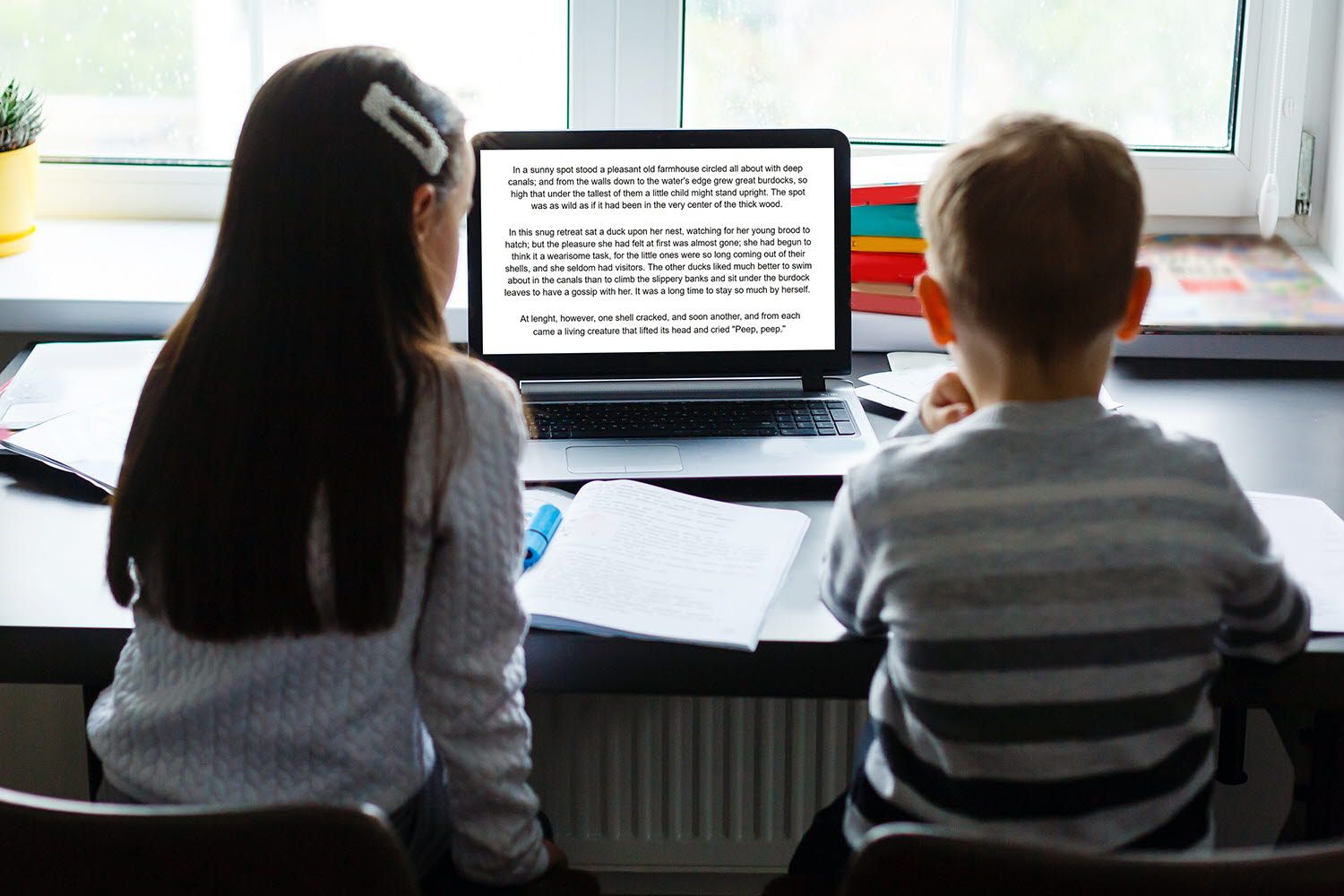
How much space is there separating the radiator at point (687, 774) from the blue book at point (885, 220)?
0.53 meters

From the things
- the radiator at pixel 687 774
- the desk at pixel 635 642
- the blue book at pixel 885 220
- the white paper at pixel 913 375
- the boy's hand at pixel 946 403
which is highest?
the blue book at pixel 885 220

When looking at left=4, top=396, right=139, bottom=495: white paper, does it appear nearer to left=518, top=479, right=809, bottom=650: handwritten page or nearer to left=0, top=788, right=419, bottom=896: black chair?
left=518, top=479, right=809, bottom=650: handwritten page

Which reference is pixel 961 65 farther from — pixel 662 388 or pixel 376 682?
pixel 376 682

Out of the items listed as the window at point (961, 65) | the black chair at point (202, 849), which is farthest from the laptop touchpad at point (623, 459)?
the window at point (961, 65)

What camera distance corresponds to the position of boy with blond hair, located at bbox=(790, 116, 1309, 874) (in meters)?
0.89

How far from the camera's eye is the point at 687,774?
5.83ft

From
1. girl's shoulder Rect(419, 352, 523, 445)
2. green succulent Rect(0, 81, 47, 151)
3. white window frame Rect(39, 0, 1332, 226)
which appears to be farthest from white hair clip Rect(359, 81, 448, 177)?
green succulent Rect(0, 81, 47, 151)

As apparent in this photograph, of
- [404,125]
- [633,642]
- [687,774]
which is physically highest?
[404,125]

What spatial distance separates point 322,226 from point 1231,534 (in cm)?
58

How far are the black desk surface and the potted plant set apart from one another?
0.58 m

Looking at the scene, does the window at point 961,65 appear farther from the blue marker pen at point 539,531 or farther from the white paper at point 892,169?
the blue marker pen at point 539,531

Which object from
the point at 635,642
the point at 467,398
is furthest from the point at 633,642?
the point at 467,398

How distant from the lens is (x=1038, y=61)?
6.15 ft

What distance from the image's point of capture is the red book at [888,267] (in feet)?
5.55
